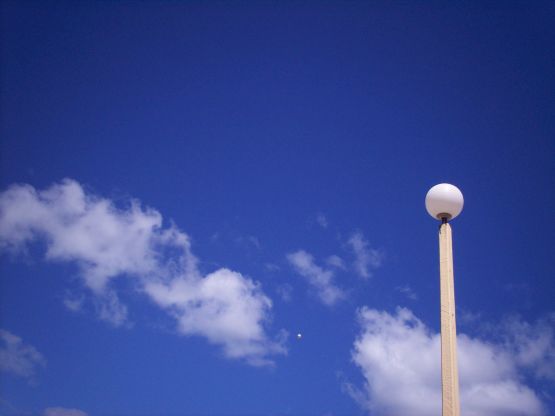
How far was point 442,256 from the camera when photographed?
28.3 ft

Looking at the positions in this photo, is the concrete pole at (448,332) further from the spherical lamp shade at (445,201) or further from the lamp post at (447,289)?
the spherical lamp shade at (445,201)

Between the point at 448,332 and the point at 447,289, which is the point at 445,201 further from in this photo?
the point at 448,332

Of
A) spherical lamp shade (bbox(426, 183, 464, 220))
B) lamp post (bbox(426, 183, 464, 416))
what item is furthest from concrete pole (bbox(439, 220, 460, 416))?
spherical lamp shade (bbox(426, 183, 464, 220))

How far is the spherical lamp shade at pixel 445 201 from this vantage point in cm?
912

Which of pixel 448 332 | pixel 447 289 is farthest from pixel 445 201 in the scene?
pixel 448 332

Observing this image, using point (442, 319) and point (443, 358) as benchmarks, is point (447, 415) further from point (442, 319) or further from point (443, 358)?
point (442, 319)

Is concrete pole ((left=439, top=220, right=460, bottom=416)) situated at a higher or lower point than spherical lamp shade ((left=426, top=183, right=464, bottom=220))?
lower

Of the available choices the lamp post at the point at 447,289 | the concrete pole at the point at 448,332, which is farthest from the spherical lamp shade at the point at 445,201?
the concrete pole at the point at 448,332

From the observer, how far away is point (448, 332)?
7.93 metres

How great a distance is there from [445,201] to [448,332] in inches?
92.4

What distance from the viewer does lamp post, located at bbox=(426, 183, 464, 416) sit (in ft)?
24.7

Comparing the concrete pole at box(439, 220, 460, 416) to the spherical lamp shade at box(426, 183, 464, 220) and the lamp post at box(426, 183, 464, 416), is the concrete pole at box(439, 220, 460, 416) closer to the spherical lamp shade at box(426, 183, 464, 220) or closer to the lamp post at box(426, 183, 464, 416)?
the lamp post at box(426, 183, 464, 416)

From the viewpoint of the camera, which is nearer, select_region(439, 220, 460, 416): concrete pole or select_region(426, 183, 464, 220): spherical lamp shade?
select_region(439, 220, 460, 416): concrete pole

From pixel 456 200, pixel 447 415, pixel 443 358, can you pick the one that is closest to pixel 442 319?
pixel 443 358
